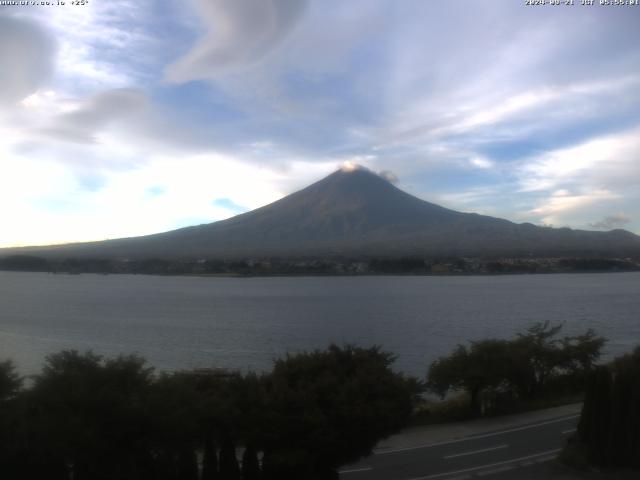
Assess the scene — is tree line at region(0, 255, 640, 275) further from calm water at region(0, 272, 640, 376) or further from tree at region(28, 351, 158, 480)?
tree at region(28, 351, 158, 480)

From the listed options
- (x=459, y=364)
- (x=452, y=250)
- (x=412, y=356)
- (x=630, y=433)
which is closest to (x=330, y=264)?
(x=452, y=250)

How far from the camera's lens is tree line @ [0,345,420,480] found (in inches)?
298

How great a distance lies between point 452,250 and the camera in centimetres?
10144

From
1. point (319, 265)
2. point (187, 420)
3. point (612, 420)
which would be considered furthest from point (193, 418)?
point (319, 265)

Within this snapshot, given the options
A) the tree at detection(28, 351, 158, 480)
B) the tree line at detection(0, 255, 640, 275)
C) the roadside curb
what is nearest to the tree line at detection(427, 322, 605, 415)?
the roadside curb

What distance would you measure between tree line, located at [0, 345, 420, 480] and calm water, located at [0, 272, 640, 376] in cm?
1094

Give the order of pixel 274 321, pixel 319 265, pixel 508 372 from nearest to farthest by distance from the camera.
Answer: pixel 508 372, pixel 274 321, pixel 319 265

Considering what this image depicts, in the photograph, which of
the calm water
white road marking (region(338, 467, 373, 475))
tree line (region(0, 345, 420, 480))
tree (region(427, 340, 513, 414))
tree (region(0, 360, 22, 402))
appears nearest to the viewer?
tree line (region(0, 345, 420, 480))

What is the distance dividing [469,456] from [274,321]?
98.3 ft

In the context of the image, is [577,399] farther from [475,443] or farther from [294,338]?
[294,338]

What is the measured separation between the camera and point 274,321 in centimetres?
4078

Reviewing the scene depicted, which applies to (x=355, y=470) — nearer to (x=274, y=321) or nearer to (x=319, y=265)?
(x=274, y=321)

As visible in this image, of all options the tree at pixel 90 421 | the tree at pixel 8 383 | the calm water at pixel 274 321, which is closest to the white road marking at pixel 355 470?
the tree at pixel 90 421

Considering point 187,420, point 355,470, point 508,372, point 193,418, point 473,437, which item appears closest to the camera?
point 187,420
